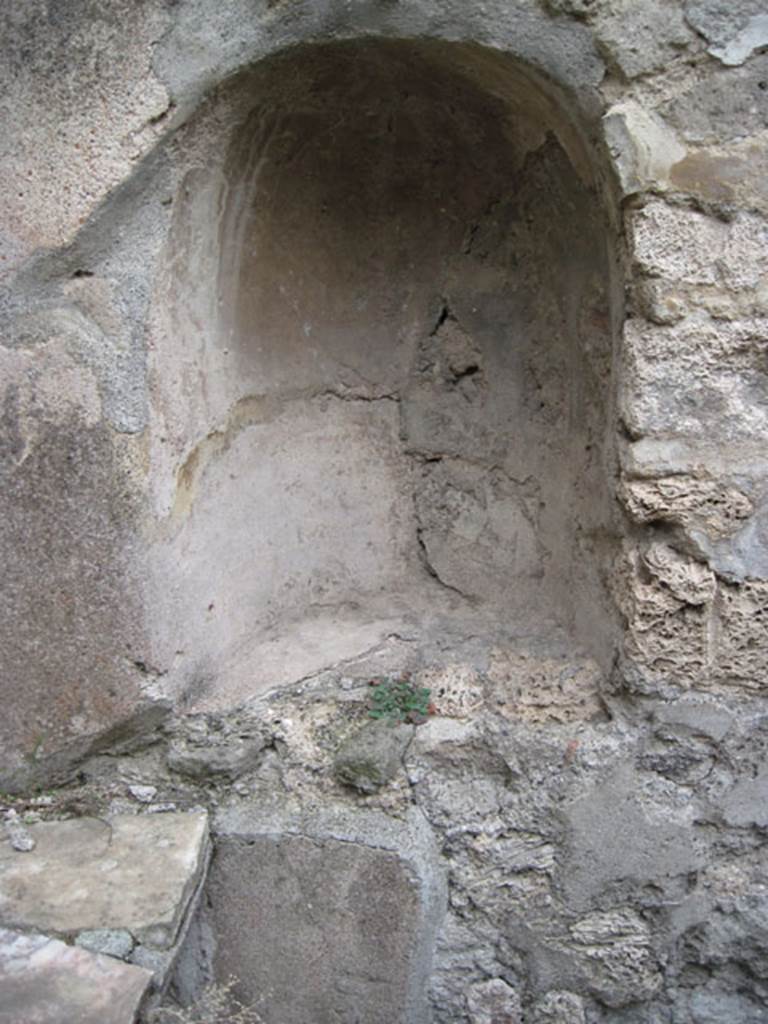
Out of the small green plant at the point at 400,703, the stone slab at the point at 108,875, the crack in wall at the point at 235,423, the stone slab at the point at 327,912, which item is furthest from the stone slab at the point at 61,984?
the crack in wall at the point at 235,423

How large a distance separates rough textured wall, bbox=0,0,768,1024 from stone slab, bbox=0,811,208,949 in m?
0.12

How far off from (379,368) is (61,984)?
135 cm

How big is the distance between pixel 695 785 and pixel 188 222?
1.36m

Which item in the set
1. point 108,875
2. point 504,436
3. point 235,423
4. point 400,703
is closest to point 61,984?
point 108,875

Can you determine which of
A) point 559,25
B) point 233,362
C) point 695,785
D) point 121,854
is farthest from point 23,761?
point 559,25

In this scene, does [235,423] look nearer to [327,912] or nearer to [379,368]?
[379,368]

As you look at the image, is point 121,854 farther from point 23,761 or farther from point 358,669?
point 358,669

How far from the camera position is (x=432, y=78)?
178cm

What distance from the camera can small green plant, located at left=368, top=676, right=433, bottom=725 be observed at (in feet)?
6.29

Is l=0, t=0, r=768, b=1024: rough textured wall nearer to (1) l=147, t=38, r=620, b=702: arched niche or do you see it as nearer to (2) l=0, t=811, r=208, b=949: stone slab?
(1) l=147, t=38, r=620, b=702: arched niche

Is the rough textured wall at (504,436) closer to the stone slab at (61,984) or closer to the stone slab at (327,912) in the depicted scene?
the stone slab at (327,912)

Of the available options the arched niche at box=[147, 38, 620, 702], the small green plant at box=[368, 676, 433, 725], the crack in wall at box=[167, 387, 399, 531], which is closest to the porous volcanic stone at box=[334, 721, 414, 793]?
the small green plant at box=[368, 676, 433, 725]

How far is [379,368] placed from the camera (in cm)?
224

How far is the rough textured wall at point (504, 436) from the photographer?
5.24 ft
